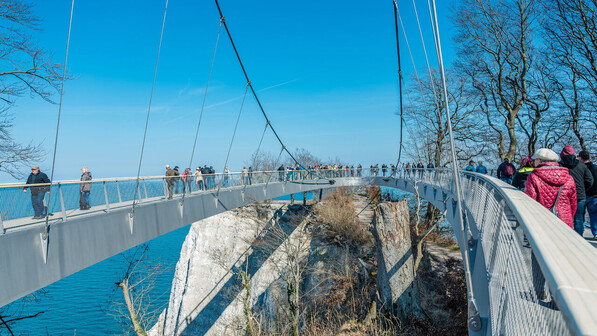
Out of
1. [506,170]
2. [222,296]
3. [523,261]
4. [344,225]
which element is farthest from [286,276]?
[523,261]

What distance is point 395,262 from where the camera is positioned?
1227 centimetres

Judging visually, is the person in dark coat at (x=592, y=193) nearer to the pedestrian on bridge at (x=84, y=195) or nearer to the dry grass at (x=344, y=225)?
the pedestrian on bridge at (x=84, y=195)

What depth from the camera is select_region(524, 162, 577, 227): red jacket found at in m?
4.55

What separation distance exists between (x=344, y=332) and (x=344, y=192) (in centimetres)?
2349

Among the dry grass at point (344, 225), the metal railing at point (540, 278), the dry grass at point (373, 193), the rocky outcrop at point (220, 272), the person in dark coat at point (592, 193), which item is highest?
the person in dark coat at point (592, 193)

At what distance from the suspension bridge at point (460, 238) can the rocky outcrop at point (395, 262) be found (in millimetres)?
1921

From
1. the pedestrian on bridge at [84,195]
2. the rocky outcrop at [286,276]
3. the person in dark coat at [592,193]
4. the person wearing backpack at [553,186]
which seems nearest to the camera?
the person wearing backpack at [553,186]

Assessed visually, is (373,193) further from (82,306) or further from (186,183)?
(186,183)

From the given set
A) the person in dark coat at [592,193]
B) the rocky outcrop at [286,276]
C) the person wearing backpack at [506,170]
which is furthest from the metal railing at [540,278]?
the rocky outcrop at [286,276]

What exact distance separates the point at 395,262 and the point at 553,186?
818 cm

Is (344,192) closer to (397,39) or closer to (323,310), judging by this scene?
(323,310)

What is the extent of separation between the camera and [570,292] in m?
1.21

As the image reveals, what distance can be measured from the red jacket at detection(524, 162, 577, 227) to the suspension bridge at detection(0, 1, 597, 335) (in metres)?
0.37

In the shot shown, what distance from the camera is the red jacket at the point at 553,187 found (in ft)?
14.9
